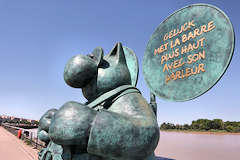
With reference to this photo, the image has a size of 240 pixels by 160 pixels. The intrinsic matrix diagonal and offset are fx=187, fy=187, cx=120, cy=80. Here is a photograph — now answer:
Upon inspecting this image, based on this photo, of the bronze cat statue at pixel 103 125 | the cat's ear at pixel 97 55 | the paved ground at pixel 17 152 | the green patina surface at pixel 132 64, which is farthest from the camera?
the paved ground at pixel 17 152

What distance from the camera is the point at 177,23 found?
2.58 meters

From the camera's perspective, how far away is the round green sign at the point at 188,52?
6.70 ft

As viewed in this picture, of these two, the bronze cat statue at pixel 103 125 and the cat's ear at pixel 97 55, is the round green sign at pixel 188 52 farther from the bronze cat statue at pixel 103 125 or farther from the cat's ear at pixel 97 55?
the cat's ear at pixel 97 55

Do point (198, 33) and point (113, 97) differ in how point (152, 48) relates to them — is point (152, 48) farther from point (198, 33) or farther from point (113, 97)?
point (113, 97)

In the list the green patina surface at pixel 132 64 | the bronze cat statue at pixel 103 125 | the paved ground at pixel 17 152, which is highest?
the green patina surface at pixel 132 64

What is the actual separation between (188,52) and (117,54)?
0.93 meters

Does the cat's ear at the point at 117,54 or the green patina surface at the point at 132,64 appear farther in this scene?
the green patina surface at the point at 132,64

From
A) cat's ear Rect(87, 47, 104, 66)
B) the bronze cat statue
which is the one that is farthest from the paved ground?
cat's ear Rect(87, 47, 104, 66)

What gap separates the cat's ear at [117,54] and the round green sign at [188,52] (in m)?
0.73

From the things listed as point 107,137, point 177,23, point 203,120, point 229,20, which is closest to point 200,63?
point 229,20

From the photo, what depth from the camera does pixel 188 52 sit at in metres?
2.37

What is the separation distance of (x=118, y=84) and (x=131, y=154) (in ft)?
2.62

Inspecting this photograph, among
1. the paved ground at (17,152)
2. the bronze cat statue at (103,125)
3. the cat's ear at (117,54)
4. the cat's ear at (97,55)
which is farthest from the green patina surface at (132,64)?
the paved ground at (17,152)

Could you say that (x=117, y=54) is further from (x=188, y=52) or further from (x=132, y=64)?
(x=188, y=52)
